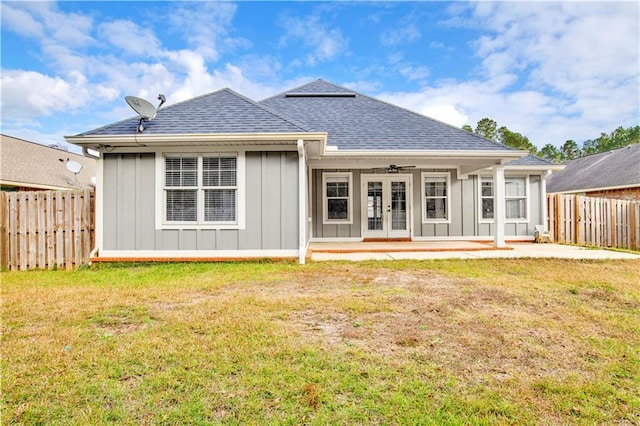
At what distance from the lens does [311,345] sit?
2.81 m

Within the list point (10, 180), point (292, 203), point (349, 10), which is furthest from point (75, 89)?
point (292, 203)

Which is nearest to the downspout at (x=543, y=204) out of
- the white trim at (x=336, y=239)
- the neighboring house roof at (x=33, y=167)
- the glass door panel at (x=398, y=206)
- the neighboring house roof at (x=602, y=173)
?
the glass door panel at (x=398, y=206)

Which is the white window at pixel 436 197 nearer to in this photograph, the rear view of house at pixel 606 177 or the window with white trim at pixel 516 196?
the window with white trim at pixel 516 196

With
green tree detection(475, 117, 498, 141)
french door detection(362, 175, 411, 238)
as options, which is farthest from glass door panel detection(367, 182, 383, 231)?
green tree detection(475, 117, 498, 141)

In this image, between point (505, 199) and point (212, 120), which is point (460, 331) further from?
point (505, 199)

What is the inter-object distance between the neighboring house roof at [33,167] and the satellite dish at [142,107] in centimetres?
1033

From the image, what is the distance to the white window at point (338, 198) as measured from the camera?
10.6 metres

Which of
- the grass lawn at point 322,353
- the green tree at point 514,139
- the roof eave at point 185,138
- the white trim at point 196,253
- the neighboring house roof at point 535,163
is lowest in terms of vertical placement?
the grass lawn at point 322,353

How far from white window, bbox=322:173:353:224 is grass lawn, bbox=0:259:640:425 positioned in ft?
18.5

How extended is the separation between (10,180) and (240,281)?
44.4 ft

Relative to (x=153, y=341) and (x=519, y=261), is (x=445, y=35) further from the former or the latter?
(x=153, y=341)

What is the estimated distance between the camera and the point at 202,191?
6.91 metres

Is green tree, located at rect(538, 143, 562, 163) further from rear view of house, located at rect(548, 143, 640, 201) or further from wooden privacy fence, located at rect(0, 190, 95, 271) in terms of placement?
wooden privacy fence, located at rect(0, 190, 95, 271)

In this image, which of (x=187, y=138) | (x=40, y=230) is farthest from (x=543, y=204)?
(x=40, y=230)
